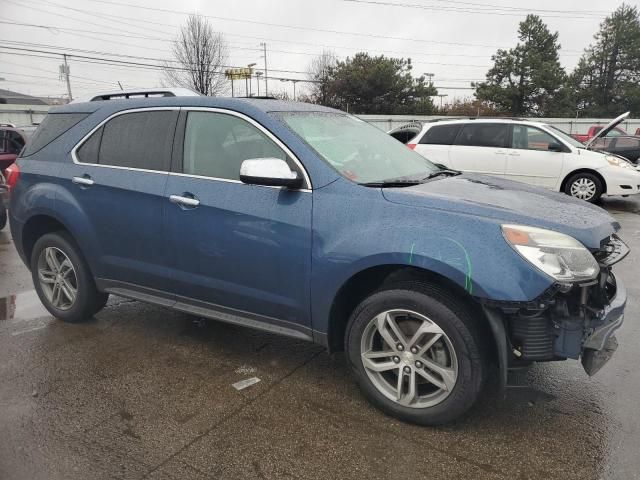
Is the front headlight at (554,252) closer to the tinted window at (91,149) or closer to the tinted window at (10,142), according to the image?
the tinted window at (91,149)

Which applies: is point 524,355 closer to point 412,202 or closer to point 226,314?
point 412,202

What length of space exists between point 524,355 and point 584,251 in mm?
587

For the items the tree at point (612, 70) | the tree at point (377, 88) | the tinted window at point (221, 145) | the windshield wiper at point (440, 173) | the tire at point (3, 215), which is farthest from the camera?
the tree at point (612, 70)

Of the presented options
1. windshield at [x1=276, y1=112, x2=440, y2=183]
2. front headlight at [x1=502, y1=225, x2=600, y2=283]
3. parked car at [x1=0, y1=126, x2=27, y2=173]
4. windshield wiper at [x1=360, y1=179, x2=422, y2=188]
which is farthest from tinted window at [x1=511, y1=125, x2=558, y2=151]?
parked car at [x1=0, y1=126, x2=27, y2=173]

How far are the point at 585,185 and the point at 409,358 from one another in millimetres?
8764

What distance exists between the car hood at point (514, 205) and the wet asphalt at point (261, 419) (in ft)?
3.08

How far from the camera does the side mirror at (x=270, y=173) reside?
289 cm

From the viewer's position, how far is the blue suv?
2.54 meters

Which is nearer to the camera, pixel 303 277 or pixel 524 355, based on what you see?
pixel 524 355

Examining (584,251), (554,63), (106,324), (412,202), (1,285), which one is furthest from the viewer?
(554,63)

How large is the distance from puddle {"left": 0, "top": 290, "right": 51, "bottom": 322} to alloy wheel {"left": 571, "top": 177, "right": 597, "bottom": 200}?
9275 mm

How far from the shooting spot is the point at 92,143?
12.9 feet

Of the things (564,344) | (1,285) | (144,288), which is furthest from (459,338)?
(1,285)

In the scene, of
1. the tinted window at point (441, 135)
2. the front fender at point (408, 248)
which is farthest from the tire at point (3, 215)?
the tinted window at point (441, 135)
